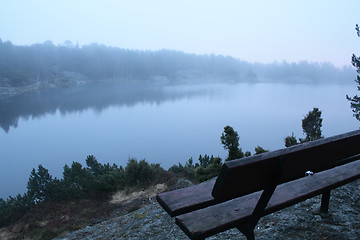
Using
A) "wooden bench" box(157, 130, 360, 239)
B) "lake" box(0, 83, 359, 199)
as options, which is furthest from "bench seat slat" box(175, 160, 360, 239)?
"lake" box(0, 83, 359, 199)

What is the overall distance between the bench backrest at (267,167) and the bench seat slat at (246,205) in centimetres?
29

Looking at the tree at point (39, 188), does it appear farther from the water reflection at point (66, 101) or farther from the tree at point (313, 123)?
the water reflection at point (66, 101)

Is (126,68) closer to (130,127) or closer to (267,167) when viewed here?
(130,127)

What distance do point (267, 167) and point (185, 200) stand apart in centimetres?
72

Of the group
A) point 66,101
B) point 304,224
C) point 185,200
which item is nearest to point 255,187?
point 185,200

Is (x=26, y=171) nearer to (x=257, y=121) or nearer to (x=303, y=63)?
(x=257, y=121)

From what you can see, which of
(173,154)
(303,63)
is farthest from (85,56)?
(303,63)

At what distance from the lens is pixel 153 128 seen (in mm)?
46469

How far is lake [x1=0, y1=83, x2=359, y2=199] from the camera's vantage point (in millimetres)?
31078

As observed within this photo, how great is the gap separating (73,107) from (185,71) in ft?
259

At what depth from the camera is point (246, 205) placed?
197 centimetres

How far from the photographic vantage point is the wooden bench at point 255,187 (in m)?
1.45

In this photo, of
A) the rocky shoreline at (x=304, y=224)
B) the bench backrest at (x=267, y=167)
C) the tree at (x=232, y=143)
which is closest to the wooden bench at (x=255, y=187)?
the bench backrest at (x=267, y=167)

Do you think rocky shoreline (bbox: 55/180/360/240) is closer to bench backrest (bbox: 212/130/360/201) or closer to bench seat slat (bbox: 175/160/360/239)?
bench seat slat (bbox: 175/160/360/239)
